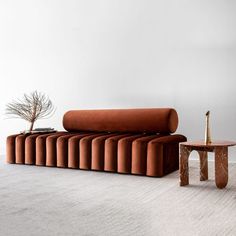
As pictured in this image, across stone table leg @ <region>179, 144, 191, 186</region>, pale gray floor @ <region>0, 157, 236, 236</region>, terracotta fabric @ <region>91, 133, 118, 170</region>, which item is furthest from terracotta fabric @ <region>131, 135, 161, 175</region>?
stone table leg @ <region>179, 144, 191, 186</region>

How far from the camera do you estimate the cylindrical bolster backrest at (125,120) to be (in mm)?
4359

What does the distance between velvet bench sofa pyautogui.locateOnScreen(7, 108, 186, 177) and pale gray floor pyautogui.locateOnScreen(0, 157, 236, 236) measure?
191 millimetres

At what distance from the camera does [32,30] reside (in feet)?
19.6

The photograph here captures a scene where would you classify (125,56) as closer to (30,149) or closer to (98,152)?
(98,152)

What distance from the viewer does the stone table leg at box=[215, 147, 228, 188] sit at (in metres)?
3.17

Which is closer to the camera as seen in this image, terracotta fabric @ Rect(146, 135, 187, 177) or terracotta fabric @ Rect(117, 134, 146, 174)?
terracotta fabric @ Rect(146, 135, 187, 177)

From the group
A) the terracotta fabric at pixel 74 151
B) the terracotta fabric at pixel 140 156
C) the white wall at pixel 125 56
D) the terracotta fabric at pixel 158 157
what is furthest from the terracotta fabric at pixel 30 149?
the terracotta fabric at pixel 158 157

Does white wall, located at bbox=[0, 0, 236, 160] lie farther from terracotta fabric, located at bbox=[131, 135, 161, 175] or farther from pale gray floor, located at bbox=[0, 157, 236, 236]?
pale gray floor, located at bbox=[0, 157, 236, 236]

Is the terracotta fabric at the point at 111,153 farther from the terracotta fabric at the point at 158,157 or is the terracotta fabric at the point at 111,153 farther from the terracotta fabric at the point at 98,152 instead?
the terracotta fabric at the point at 158,157

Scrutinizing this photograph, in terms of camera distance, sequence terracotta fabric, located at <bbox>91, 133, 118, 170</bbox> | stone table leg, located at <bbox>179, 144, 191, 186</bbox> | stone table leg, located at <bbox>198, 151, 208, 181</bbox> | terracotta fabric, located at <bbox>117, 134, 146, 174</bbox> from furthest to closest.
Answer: terracotta fabric, located at <bbox>91, 133, 118, 170</bbox>, terracotta fabric, located at <bbox>117, 134, 146, 174</bbox>, stone table leg, located at <bbox>198, 151, 208, 181</bbox>, stone table leg, located at <bbox>179, 144, 191, 186</bbox>

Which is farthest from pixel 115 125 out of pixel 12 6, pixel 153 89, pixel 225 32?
pixel 12 6

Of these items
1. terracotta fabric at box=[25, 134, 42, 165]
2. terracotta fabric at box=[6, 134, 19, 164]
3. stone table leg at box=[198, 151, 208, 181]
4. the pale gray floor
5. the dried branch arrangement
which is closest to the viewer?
the pale gray floor

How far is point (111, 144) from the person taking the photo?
398cm

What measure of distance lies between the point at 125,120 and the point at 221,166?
5.43 feet
